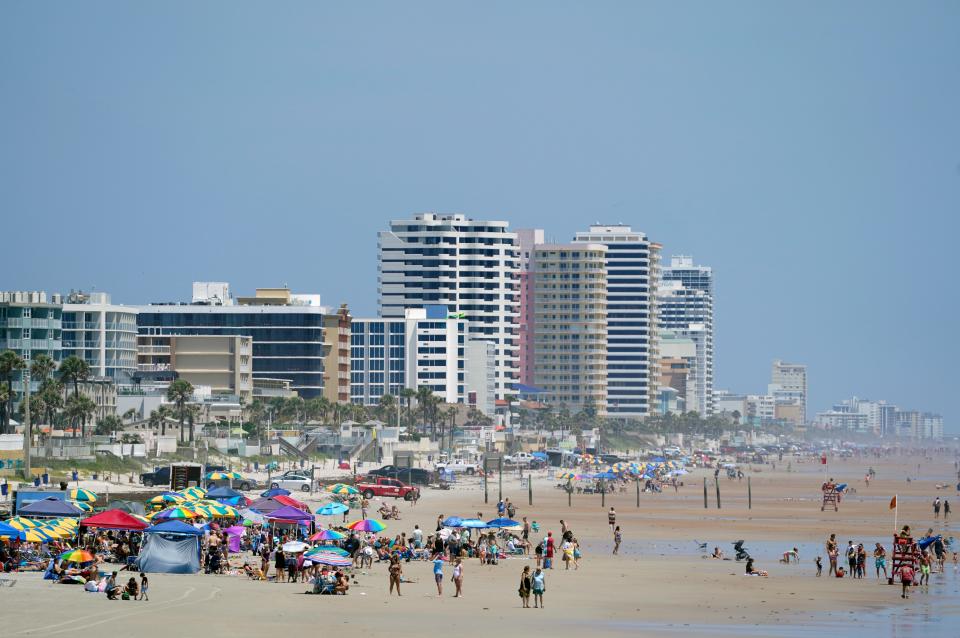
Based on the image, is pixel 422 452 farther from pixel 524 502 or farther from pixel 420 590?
pixel 420 590

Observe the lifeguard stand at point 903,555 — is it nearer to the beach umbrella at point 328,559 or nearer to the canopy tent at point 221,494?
the beach umbrella at point 328,559

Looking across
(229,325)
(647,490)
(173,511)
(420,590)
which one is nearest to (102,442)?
(647,490)

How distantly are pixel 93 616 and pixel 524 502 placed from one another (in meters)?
66.9

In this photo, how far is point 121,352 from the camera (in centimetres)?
16262

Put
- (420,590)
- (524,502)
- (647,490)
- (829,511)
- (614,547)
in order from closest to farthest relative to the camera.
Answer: (420,590), (614,547), (829,511), (524,502), (647,490)

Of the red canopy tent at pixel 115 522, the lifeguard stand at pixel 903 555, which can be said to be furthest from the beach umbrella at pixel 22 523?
the lifeguard stand at pixel 903 555

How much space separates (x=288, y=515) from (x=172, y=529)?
8.13m

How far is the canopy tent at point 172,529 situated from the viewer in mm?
48031

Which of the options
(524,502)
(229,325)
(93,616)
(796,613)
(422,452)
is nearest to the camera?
(93,616)

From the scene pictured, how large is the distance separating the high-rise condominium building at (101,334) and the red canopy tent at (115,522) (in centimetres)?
10490

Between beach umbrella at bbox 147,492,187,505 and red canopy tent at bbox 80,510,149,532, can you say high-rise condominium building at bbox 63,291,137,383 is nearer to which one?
beach umbrella at bbox 147,492,187,505

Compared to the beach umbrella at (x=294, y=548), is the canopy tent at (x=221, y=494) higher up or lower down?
higher up

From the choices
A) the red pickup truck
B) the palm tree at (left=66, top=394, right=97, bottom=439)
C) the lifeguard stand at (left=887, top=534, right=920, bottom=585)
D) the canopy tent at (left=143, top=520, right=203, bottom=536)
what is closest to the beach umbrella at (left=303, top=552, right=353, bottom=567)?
the canopy tent at (left=143, top=520, right=203, bottom=536)

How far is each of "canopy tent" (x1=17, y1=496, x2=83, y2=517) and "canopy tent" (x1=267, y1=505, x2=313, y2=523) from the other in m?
6.91
